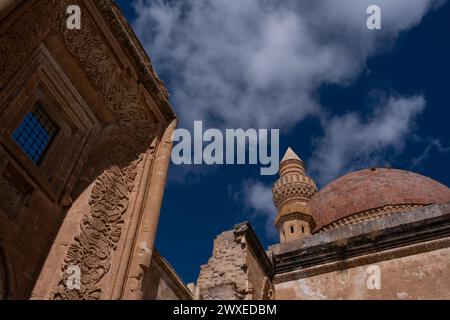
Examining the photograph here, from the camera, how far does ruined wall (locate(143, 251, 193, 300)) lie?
5332 millimetres

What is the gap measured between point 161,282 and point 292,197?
44.9ft

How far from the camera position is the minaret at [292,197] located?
46.1 ft

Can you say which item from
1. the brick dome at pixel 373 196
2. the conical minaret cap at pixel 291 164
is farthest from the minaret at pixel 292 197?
the brick dome at pixel 373 196

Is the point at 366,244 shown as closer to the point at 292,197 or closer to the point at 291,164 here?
the point at 292,197

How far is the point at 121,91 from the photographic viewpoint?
6.09 metres

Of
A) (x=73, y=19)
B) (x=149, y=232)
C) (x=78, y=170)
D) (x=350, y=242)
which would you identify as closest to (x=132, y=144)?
(x=78, y=170)

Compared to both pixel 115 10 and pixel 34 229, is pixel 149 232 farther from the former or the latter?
pixel 115 10

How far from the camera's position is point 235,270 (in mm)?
6602

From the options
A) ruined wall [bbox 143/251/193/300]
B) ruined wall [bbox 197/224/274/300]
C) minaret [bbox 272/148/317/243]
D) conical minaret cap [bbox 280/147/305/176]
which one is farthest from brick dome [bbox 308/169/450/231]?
ruined wall [bbox 143/251/193/300]

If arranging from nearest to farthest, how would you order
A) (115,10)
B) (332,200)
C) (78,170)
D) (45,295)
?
(45,295) → (78,170) → (115,10) → (332,200)

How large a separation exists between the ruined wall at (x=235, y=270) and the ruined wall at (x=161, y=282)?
0.69 m

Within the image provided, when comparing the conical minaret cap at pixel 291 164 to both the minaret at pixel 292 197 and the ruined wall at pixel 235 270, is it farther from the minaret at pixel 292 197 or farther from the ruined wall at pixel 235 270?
the ruined wall at pixel 235 270

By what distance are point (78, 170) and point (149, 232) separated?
3.85 feet

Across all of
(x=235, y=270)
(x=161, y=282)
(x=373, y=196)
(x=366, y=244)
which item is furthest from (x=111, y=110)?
(x=373, y=196)
